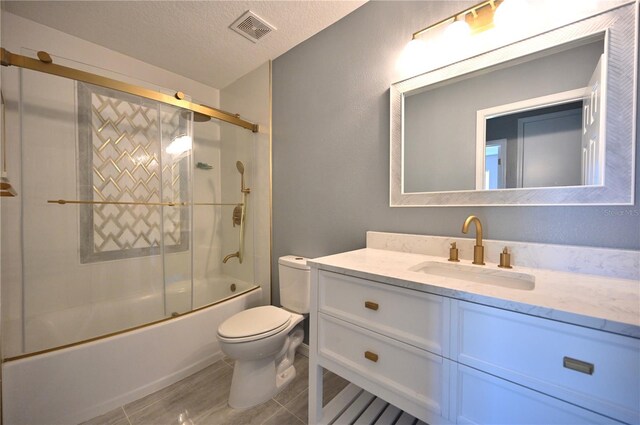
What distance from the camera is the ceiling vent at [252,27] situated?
1666mm

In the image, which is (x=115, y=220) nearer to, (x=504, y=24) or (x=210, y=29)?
(x=210, y=29)

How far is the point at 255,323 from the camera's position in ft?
4.80

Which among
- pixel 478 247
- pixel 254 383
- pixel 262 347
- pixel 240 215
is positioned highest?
pixel 240 215

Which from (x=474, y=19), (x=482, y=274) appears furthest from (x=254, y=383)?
(x=474, y=19)

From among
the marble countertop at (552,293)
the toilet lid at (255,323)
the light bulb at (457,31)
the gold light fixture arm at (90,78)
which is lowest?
the toilet lid at (255,323)

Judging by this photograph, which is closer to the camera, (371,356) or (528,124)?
(371,356)

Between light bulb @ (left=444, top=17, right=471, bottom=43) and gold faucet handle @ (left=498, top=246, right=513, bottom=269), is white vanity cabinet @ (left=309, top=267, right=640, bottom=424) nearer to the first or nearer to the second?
gold faucet handle @ (left=498, top=246, right=513, bottom=269)

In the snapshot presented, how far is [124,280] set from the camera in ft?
6.37

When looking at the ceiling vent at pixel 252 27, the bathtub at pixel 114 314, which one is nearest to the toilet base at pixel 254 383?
the bathtub at pixel 114 314

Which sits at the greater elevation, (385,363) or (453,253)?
(453,253)

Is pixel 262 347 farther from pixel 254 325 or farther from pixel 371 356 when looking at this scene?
pixel 371 356

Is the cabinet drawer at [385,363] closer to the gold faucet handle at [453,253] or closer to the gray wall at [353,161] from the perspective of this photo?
the gold faucet handle at [453,253]

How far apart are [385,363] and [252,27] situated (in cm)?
219

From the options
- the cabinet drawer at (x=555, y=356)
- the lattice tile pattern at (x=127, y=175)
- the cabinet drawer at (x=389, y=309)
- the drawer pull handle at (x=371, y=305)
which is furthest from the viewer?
the lattice tile pattern at (x=127, y=175)
